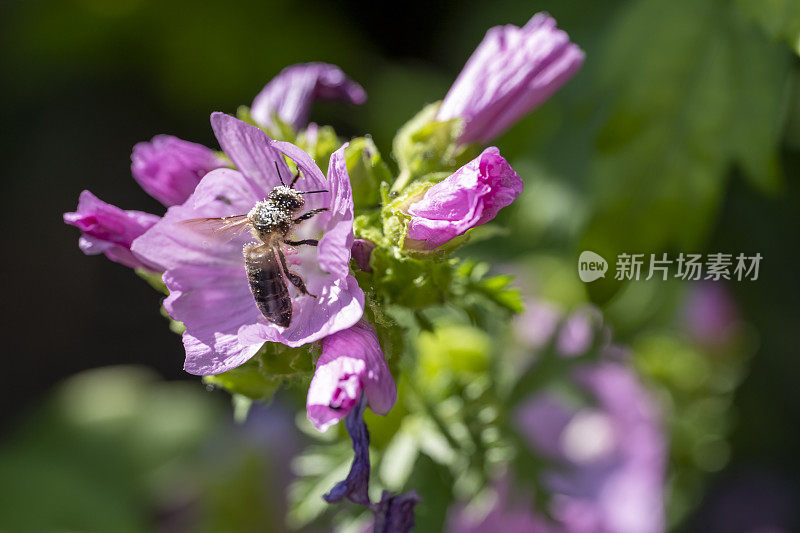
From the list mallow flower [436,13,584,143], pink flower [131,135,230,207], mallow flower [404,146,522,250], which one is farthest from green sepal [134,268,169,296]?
mallow flower [436,13,584,143]

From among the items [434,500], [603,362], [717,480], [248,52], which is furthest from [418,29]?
[434,500]

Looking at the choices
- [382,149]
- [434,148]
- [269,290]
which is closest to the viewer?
[269,290]

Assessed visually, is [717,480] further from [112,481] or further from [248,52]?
[248,52]

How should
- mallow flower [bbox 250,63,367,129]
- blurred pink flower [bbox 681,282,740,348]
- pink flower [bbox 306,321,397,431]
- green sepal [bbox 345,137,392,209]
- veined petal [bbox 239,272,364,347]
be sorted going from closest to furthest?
pink flower [bbox 306,321,397,431], veined petal [bbox 239,272,364,347], green sepal [bbox 345,137,392,209], mallow flower [bbox 250,63,367,129], blurred pink flower [bbox 681,282,740,348]

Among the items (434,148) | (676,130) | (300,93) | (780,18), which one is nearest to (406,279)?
(434,148)

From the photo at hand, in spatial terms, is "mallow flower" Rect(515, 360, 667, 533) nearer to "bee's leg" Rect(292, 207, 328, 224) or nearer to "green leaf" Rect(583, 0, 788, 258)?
"green leaf" Rect(583, 0, 788, 258)

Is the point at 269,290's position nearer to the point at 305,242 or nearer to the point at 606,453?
the point at 305,242
